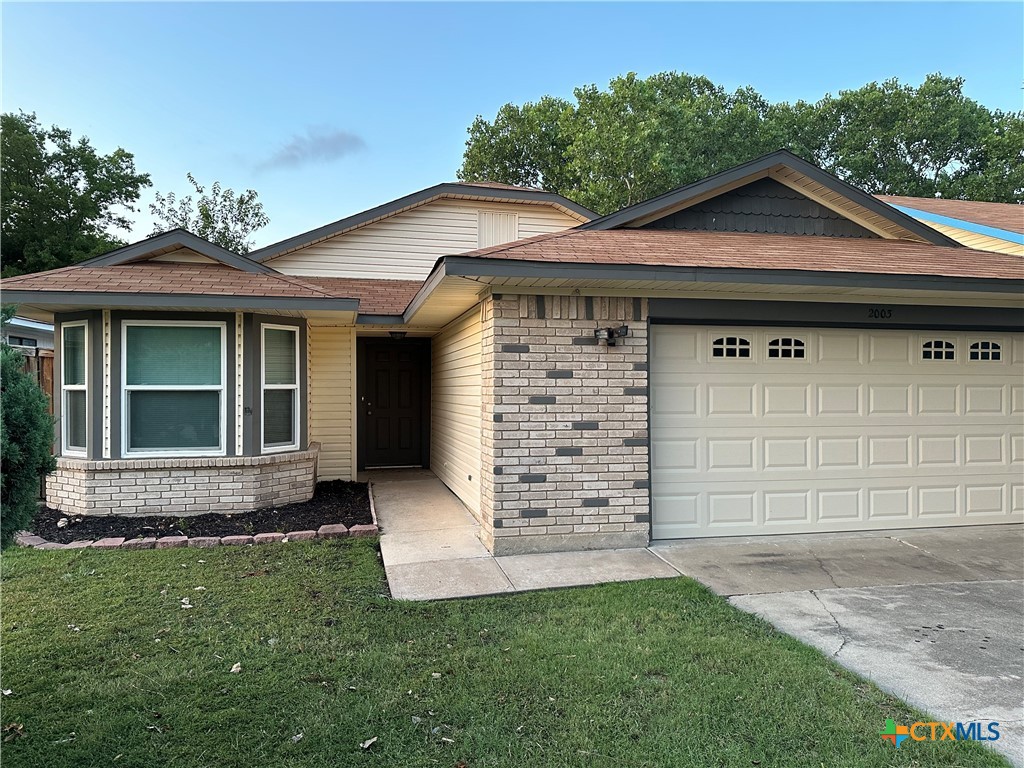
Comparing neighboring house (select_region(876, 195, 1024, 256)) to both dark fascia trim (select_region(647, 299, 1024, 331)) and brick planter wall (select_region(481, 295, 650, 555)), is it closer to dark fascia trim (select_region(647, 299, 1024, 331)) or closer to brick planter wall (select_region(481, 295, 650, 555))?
dark fascia trim (select_region(647, 299, 1024, 331))

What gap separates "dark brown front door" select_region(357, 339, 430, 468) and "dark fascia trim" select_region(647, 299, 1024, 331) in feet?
20.3

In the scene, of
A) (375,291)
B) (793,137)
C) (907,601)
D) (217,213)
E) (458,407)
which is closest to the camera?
(907,601)

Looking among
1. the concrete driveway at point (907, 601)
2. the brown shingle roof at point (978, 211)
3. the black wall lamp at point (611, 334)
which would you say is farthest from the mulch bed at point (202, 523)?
the brown shingle roof at point (978, 211)

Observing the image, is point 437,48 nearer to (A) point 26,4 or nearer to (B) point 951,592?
(A) point 26,4

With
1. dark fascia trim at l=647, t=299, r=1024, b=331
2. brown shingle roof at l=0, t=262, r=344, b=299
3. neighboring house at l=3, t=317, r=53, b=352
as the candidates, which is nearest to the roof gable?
dark fascia trim at l=647, t=299, r=1024, b=331

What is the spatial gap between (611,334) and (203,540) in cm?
447

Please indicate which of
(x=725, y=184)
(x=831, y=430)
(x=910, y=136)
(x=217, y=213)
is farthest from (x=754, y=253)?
(x=910, y=136)

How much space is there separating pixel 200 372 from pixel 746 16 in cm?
1057

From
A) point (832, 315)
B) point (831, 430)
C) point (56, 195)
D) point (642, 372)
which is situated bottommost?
point (831, 430)

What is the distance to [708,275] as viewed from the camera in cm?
538

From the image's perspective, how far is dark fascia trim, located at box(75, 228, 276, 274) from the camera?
744 cm

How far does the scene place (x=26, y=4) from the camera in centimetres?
679

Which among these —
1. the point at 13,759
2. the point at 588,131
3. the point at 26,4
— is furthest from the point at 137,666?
the point at 588,131

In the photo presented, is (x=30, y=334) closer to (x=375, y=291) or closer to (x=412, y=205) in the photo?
(x=375, y=291)
